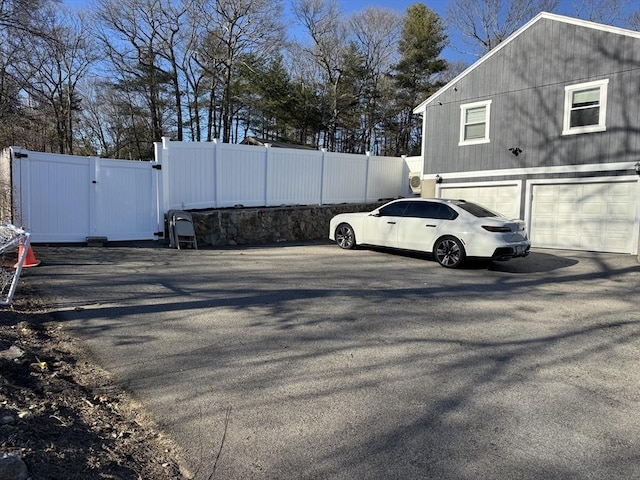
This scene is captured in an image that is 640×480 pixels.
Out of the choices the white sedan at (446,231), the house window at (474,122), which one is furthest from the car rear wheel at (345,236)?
the house window at (474,122)

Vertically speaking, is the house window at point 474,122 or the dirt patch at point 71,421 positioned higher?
the house window at point 474,122

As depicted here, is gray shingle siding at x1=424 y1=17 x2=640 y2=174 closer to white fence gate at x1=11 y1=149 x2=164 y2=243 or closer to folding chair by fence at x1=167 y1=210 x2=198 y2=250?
folding chair by fence at x1=167 y1=210 x2=198 y2=250

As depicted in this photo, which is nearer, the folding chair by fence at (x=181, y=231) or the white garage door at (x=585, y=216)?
the folding chair by fence at (x=181, y=231)

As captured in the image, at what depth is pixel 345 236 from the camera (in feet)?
40.8

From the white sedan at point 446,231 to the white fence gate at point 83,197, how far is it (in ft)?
18.6

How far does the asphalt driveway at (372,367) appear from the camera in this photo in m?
2.83

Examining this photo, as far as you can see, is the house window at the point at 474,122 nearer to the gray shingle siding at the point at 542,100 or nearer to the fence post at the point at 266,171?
the gray shingle siding at the point at 542,100

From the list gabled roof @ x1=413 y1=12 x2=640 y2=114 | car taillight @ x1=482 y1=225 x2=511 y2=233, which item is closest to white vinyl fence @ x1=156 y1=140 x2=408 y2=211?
gabled roof @ x1=413 y1=12 x2=640 y2=114

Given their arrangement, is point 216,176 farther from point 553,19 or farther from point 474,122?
point 553,19

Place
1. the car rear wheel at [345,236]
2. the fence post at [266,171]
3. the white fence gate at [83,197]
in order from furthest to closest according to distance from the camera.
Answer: the fence post at [266,171] → the car rear wheel at [345,236] → the white fence gate at [83,197]

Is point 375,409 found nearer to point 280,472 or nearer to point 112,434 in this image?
point 280,472

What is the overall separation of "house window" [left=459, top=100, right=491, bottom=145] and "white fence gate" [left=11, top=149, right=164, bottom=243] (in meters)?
10.9

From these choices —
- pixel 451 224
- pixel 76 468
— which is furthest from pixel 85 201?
pixel 76 468

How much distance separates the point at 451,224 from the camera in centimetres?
977
